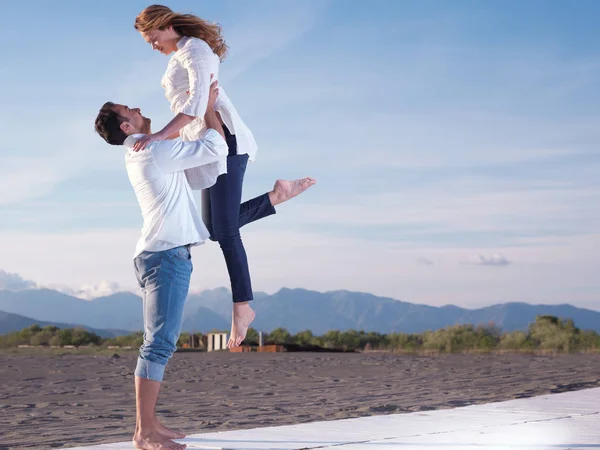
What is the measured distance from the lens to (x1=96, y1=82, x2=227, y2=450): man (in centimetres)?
363

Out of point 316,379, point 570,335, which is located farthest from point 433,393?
point 570,335

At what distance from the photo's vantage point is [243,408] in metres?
7.37

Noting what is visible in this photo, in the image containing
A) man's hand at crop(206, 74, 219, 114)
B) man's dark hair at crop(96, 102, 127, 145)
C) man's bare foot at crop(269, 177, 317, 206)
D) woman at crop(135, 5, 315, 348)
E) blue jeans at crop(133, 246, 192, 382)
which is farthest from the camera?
man's bare foot at crop(269, 177, 317, 206)

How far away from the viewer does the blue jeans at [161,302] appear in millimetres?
3629

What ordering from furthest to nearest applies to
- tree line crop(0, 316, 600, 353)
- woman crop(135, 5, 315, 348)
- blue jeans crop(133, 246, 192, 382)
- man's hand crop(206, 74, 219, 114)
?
tree line crop(0, 316, 600, 353) < man's hand crop(206, 74, 219, 114) < woman crop(135, 5, 315, 348) < blue jeans crop(133, 246, 192, 382)

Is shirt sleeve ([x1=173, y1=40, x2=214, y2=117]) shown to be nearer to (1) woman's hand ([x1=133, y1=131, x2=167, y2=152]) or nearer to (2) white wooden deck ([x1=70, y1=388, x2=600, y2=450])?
(1) woman's hand ([x1=133, y1=131, x2=167, y2=152])

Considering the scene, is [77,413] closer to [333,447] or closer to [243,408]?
[243,408]

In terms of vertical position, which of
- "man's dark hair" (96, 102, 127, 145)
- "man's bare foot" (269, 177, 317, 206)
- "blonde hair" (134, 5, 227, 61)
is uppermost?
"blonde hair" (134, 5, 227, 61)

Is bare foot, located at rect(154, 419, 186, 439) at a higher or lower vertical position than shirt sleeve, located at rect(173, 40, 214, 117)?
lower

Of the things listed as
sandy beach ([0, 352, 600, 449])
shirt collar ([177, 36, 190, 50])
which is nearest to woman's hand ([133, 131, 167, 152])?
shirt collar ([177, 36, 190, 50])

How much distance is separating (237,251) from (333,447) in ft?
3.15

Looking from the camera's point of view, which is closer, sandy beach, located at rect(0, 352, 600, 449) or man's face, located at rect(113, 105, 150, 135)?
man's face, located at rect(113, 105, 150, 135)

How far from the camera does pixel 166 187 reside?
145 inches

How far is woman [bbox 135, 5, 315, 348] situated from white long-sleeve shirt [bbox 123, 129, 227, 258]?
13 cm
